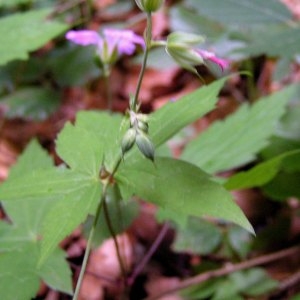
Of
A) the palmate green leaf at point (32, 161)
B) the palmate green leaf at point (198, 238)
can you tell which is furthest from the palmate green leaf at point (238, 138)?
the palmate green leaf at point (32, 161)

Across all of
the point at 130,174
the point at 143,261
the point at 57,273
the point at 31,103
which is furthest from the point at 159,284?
the point at 31,103

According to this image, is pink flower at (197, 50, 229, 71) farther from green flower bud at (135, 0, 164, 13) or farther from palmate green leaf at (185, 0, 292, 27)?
palmate green leaf at (185, 0, 292, 27)

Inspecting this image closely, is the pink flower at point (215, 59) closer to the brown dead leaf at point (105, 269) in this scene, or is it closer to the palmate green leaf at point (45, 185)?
the palmate green leaf at point (45, 185)

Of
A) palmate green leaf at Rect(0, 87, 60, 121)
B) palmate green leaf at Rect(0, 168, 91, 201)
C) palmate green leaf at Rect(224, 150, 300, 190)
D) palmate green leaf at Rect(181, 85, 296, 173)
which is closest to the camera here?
palmate green leaf at Rect(0, 168, 91, 201)

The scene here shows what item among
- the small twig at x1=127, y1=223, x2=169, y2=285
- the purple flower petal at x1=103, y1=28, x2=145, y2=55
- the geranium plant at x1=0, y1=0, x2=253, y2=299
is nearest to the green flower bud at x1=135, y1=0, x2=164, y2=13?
the geranium plant at x1=0, y1=0, x2=253, y2=299

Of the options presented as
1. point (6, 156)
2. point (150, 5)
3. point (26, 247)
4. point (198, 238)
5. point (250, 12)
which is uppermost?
point (150, 5)

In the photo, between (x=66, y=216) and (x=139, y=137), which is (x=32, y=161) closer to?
(x=66, y=216)
